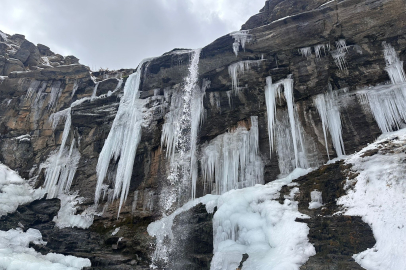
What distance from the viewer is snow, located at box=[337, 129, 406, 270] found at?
223 inches

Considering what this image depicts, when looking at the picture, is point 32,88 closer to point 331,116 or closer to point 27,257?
point 27,257

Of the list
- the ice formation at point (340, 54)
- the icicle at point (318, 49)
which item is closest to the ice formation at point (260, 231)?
the ice formation at point (340, 54)

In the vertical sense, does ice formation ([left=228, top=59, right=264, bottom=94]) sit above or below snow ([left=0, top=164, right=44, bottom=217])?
above

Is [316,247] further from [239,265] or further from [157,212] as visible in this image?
[157,212]

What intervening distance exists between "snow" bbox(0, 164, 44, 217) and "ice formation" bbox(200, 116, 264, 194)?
9.67 m

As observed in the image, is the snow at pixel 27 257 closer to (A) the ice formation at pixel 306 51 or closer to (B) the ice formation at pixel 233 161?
(B) the ice formation at pixel 233 161

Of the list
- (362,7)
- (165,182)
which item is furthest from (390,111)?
(165,182)

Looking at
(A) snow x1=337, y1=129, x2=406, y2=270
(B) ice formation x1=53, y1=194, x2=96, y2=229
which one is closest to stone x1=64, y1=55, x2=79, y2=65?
(B) ice formation x1=53, y1=194, x2=96, y2=229

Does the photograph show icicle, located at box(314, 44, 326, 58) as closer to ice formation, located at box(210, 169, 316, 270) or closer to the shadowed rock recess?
the shadowed rock recess

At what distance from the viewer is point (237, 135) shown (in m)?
13.3

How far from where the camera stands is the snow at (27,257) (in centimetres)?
987

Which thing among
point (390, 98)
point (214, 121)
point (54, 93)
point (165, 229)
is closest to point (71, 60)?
point (54, 93)

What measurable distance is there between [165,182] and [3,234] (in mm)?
7666

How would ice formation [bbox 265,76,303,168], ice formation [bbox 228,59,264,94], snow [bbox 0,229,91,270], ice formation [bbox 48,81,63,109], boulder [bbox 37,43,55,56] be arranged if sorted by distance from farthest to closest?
Result: boulder [bbox 37,43,55,56], ice formation [bbox 48,81,63,109], ice formation [bbox 228,59,264,94], ice formation [bbox 265,76,303,168], snow [bbox 0,229,91,270]
